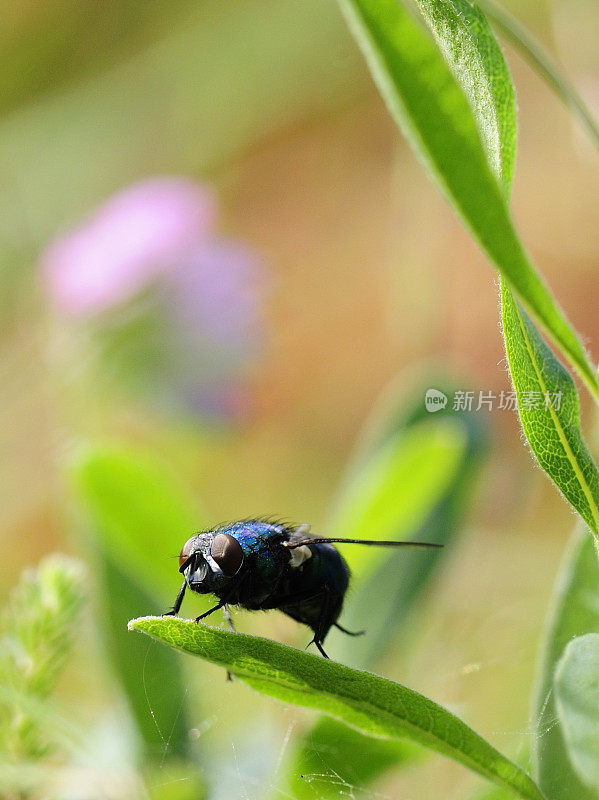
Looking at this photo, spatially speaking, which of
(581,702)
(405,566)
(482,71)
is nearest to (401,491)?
(405,566)

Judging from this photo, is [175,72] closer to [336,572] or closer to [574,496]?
[336,572]

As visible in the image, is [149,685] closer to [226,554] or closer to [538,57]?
[226,554]

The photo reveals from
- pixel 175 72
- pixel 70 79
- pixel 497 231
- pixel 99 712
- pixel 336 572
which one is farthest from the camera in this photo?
pixel 70 79

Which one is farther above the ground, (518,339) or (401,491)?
(518,339)

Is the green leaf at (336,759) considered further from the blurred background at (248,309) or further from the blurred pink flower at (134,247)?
the blurred pink flower at (134,247)

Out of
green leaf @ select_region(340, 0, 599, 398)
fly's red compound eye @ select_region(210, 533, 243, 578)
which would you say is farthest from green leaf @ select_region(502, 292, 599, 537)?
fly's red compound eye @ select_region(210, 533, 243, 578)

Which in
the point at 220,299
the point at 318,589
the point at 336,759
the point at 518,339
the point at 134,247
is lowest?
the point at 336,759

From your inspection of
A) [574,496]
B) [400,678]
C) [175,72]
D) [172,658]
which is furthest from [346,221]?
[574,496]
